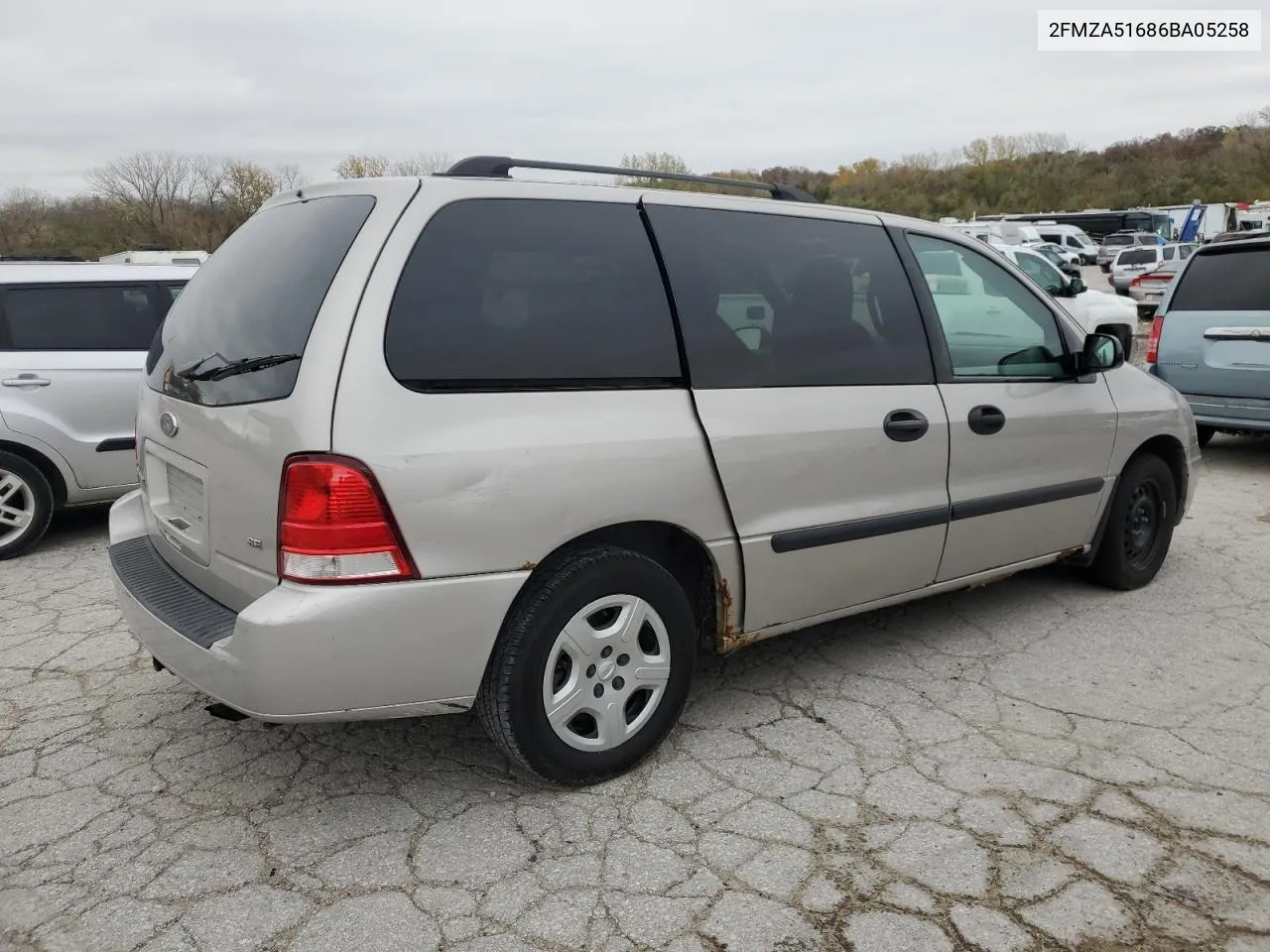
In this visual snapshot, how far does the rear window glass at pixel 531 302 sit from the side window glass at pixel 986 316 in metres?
1.30

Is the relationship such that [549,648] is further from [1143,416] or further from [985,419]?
[1143,416]

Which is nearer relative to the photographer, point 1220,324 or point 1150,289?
point 1220,324

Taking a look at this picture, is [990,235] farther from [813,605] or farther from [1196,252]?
[813,605]

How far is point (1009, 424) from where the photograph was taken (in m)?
3.72

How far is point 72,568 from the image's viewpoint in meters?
5.22

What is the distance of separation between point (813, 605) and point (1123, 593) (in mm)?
2100

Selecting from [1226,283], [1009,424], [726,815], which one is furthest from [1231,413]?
[726,815]

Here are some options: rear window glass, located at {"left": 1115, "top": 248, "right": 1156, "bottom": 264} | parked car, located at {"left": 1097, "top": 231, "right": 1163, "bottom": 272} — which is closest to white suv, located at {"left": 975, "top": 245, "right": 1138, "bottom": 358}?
rear window glass, located at {"left": 1115, "top": 248, "right": 1156, "bottom": 264}

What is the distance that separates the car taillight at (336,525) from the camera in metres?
2.32

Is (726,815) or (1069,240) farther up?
(1069,240)

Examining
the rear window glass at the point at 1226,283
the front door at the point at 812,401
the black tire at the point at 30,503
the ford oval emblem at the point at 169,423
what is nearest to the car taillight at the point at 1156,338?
the rear window glass at the point at 1226,283

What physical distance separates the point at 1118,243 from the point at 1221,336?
140 feet

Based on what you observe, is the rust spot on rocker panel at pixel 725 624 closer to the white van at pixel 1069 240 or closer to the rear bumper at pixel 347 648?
the rear bumper at pixel 347 648

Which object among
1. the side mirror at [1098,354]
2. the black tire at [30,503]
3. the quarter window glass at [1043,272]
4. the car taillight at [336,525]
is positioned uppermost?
the quarter window glass at [1043,272]
